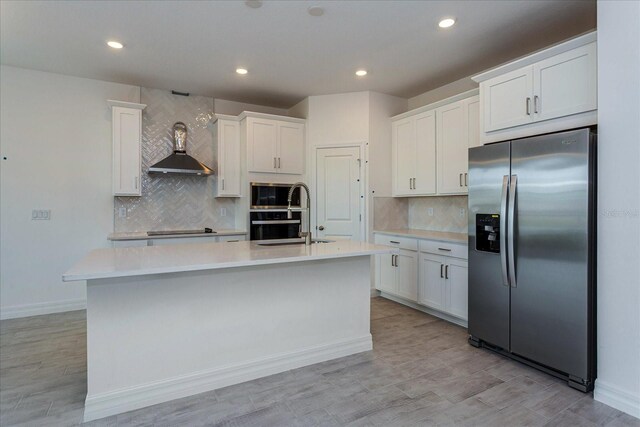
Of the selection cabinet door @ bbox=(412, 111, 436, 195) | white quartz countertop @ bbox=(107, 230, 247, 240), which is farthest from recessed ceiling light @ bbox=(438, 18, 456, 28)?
white quartz countertop @ bbox=(107, 230, 247, 240)

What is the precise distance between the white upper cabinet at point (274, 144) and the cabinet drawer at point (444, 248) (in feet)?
6.64

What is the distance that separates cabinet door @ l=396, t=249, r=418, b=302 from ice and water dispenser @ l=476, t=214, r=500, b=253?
45.8 inches

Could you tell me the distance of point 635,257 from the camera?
6.66ft

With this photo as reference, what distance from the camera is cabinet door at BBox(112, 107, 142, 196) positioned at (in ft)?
13.4

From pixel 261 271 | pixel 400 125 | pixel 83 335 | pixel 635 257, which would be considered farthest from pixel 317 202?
pixel 635 257

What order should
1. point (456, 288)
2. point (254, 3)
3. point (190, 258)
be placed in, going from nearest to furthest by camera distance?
point (190, 258)
point (254, 3)
point (456, 288)

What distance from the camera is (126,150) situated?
163 inches

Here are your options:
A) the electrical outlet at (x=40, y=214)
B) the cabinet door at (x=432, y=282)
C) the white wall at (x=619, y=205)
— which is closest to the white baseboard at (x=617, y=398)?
the white wall at (x=619, y=205)

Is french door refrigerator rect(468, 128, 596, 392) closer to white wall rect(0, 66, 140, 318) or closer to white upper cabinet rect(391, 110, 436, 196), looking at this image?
white upper cabinet rect(391, 110, 436, 196)

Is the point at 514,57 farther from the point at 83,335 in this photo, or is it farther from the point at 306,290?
the point at 83,335

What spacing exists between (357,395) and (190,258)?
1.42 m

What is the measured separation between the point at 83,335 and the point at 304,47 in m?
3.58

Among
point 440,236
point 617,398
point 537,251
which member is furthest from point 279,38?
point 617,398

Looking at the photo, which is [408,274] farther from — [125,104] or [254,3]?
[125,104]
